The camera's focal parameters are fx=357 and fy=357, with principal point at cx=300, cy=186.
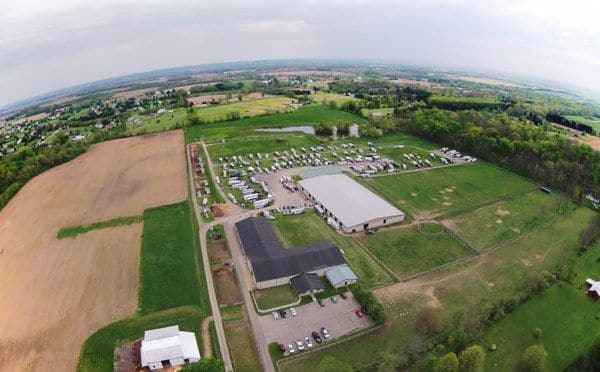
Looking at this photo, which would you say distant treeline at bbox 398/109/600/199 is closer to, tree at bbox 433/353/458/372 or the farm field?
tree at bbox 433/353/458/372

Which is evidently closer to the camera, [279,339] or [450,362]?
[450,362]

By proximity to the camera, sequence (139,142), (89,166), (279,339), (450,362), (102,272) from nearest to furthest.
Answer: (450,362), (279,339), (102,272), (89,166), (139,142)

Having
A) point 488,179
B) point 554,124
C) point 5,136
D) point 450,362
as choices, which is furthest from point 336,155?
point 5,136

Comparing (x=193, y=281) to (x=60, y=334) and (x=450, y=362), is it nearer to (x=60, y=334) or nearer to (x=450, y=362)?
(x=60, y=334)

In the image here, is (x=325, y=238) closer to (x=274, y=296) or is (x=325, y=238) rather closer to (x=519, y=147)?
(x=274, y=296)

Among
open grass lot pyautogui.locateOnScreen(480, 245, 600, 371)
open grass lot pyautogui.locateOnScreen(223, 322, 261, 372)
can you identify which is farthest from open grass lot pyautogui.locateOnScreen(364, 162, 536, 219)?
open grass lot pyautogui.locateOnScreen(223, 322, 261, 372)
